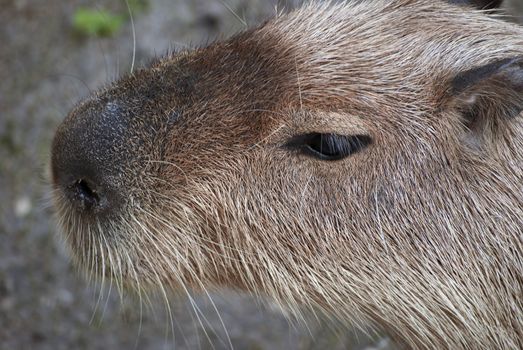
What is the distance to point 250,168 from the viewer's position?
124 inches

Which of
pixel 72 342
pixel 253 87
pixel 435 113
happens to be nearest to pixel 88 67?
pixel 72 342

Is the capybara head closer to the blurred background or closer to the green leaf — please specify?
the blurred background

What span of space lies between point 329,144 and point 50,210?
7.75 ft

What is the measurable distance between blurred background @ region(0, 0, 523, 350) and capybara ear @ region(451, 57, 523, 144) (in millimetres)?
1929

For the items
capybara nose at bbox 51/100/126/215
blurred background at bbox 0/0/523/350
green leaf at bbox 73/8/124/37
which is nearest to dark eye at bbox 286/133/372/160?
capybara nose at bbox 51/100/126/215

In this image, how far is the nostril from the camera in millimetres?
3152

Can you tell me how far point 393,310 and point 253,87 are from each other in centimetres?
106

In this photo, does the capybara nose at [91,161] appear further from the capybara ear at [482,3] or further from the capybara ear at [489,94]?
the capybara ear at [482,3]

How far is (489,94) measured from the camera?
2.96 m

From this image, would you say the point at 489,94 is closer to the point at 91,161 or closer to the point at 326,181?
the point at 326,181

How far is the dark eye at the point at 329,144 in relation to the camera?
9.95 feet

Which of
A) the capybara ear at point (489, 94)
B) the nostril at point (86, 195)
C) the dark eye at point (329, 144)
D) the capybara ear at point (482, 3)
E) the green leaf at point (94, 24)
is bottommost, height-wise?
the capybara ear at point (489, 94)

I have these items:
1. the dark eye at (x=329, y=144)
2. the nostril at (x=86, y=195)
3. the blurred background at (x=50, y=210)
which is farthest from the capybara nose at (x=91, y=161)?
the blurred background at (x=50, y=210)

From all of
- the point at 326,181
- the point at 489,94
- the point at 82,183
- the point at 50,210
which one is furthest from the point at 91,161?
the point at 50,210
